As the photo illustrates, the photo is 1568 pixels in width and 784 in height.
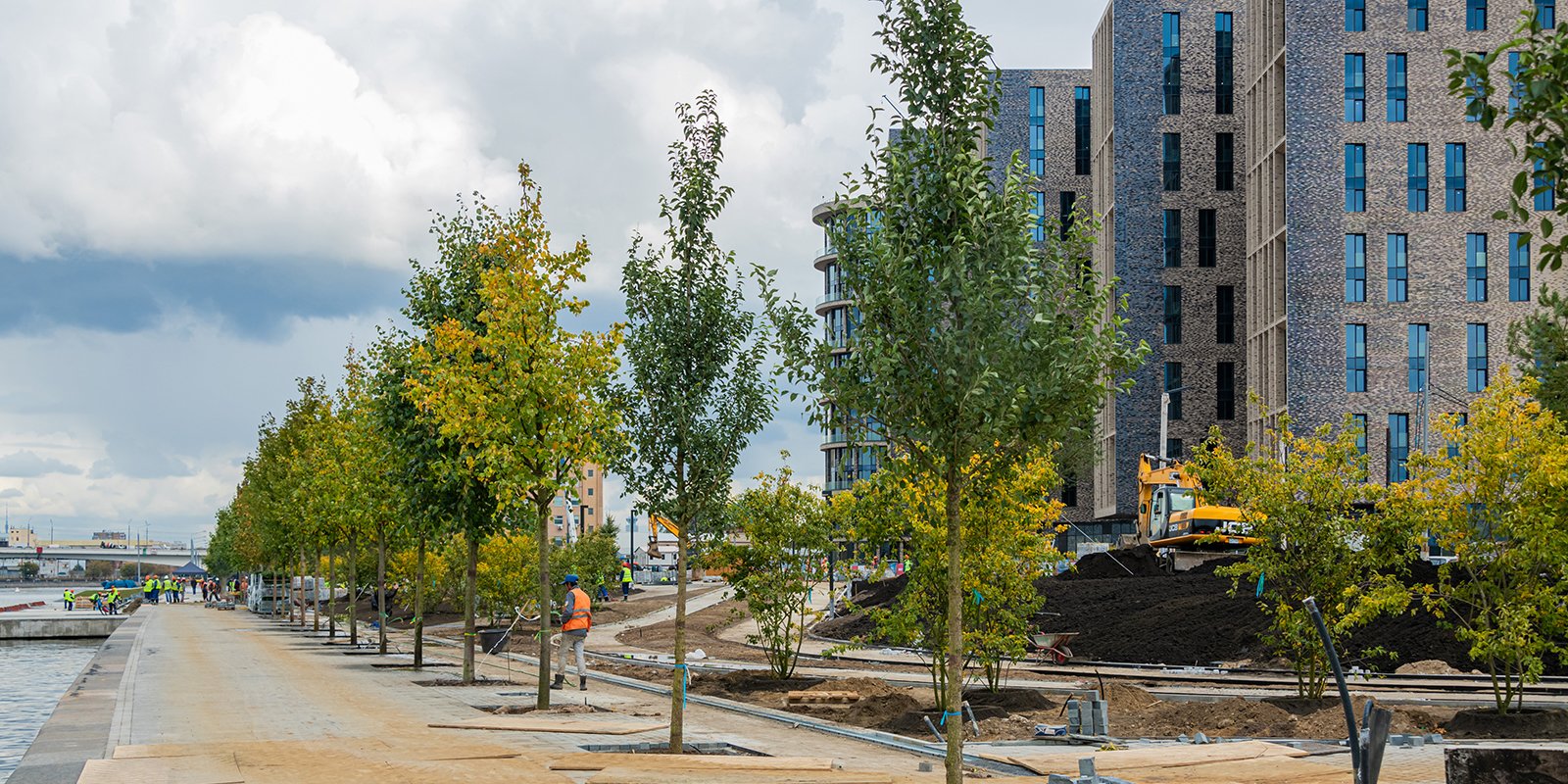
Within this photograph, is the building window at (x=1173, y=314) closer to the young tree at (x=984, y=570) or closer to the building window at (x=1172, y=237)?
the building window at (x=1172, y=237)

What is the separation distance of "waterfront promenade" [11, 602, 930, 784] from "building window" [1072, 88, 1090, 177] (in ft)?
240

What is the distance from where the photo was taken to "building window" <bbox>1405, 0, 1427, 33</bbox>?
65000 mm

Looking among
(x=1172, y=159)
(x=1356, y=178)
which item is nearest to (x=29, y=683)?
(x=1356, y=178)

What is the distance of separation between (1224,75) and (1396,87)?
697 inches

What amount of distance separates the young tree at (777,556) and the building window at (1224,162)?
201ft

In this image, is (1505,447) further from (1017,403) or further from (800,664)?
(800,664)

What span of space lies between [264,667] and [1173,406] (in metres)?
58.8

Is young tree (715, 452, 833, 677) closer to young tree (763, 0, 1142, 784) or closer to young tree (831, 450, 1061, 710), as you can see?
young tree (831, 450, 1061, 710)

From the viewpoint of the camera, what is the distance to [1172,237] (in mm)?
81000

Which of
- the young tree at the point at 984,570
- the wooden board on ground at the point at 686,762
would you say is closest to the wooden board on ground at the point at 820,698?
the young tree at the point at 984,570

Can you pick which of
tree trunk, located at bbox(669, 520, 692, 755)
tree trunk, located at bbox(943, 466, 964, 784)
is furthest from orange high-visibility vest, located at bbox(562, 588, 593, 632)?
tree trunk, located at bbox(943, 466, 964, 784)

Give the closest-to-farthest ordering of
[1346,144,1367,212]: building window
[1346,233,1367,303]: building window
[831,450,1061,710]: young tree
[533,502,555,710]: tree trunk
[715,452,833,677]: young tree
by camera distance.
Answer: [533,502,555,710]: tree trunk, [831,450,1061,710]: young tree, [715,452,833,677]: young tree, [1346,233,1367,303]: building window, [1346,144,1367,212]: building window

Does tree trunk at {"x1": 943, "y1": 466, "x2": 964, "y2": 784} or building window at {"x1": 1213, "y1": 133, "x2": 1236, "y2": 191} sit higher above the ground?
building window at {"x1": 1213, "y1": 133, "x2": 1236, "y2": 191}

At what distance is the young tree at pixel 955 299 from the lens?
1111cm
